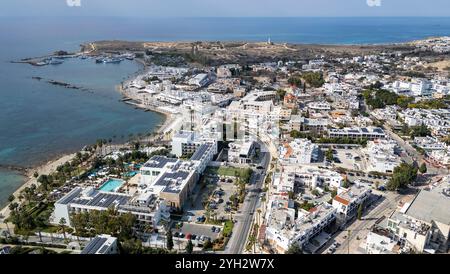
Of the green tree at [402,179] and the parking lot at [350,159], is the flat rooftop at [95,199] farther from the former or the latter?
the green tree at [402,179]

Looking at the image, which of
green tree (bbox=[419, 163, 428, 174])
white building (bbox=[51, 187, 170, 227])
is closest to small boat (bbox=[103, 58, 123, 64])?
white building (bbox=[51, 187, 170, 227])

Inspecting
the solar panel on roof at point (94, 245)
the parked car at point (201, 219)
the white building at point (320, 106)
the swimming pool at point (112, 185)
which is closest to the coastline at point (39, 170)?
the swimming pool at point (112, 185)

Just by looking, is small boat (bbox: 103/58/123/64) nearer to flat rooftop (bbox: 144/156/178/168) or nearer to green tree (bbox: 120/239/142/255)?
flat rooftop (bbox: 144/156/178/168)

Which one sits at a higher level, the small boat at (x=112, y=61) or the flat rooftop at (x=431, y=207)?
the small boat at (x=112, y=61)

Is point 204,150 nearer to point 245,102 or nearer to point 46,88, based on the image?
point 245,102

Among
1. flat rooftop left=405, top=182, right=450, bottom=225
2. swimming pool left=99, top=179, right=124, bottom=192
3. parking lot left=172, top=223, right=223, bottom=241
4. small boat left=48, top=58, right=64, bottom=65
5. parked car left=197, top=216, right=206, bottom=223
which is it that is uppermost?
small boat left=48, top=58, right=64, bottom=65

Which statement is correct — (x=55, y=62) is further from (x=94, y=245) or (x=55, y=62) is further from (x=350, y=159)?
(x=94, y=245)
